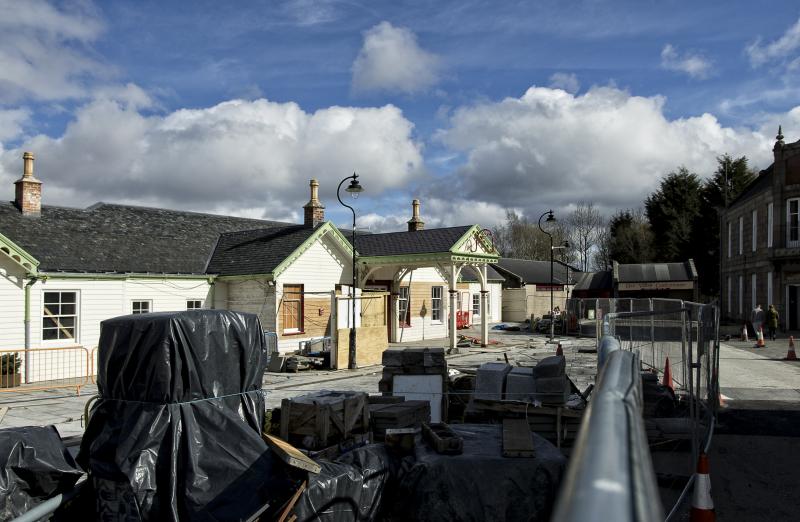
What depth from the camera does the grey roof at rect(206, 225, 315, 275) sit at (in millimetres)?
21438

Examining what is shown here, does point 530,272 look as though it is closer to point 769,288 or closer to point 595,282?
point 595,282

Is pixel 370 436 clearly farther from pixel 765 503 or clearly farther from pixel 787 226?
pixel 787 226

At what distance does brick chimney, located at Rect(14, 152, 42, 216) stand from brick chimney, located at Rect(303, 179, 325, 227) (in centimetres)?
933

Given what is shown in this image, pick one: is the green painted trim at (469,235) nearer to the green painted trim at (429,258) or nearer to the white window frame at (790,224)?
the green painted trim at (429,258)

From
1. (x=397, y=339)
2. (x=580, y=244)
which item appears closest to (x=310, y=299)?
(x=397, y=339)

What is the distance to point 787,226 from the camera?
31.8 metres

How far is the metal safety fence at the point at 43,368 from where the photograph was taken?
603 inches

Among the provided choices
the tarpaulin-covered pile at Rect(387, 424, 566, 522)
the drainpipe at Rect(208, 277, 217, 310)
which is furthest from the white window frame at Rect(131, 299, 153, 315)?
the tarpaulin-covered pile at Rect(387, 424, 566, 522)

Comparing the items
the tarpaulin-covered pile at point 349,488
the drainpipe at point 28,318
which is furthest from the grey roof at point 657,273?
the tarpaulin-covered pile at point 349,488

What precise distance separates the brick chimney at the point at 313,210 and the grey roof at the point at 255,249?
44 cm

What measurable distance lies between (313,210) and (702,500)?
20.5 meters

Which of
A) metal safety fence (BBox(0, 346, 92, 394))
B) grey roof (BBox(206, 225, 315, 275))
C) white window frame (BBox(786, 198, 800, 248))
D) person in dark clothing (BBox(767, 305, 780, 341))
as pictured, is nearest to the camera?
metal safety fence (BBox(0, 346, 92, 394))

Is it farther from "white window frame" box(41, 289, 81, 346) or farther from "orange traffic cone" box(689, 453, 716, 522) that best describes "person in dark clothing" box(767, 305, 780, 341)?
"white window frame" box(41, 289, 81, 346)

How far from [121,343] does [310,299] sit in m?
15.9
